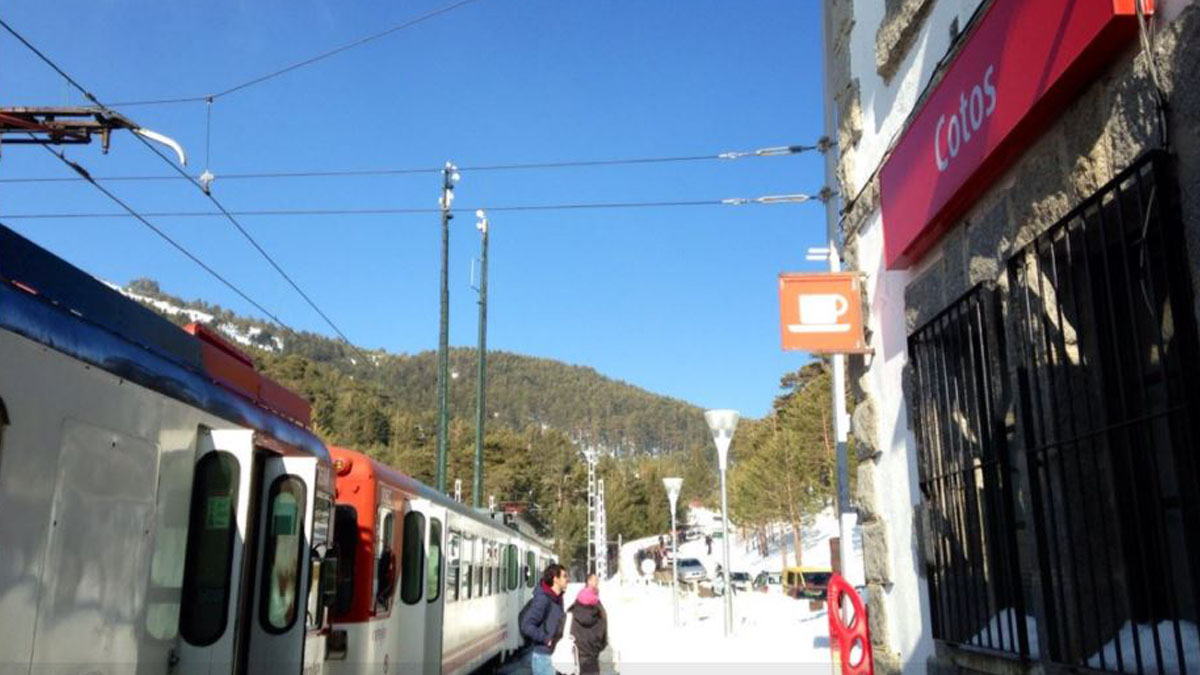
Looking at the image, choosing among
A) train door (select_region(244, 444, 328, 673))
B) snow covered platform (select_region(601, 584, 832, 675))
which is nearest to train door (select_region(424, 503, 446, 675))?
snow covered platform (select_region(601, 584, 832, 675))

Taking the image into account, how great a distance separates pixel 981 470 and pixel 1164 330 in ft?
4.65

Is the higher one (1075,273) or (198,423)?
(1075,273)

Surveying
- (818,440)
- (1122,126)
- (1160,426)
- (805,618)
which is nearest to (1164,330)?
(1160,426)

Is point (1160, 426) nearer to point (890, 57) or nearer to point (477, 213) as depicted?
point (890, 57)

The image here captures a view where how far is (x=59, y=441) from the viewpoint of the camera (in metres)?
3.55

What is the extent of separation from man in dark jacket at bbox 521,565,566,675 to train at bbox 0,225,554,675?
192 cm

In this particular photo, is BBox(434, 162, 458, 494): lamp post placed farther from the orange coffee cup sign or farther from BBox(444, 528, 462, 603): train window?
the orange coffee cup sign

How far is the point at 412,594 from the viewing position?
34.6 ft

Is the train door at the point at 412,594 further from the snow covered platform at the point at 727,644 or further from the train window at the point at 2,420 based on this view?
the train window at the point at 2,420

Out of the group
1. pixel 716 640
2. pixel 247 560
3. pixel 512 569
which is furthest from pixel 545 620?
pixel 512 569

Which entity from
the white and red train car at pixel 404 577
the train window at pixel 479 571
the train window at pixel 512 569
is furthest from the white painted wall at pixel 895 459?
the train window at pixel 512 569

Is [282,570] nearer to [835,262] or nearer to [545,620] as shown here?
[545,620]

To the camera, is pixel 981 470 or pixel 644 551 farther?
pixel 644 551

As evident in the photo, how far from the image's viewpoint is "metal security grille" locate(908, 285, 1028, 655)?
469cm
